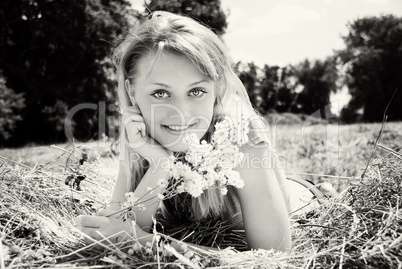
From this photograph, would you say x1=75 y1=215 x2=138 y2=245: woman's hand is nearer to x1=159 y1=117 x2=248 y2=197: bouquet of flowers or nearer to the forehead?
x1=159 y1=117 x2=248 y2=197: bouquet of flowers

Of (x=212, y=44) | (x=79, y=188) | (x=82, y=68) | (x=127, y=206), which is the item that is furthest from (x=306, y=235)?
(x=82, y=68)

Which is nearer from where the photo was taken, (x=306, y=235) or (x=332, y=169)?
(x=306, y=235)

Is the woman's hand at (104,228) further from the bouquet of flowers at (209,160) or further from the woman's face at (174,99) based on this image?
the woman's face at (174,99)

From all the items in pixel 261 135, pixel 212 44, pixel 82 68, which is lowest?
pixel 261 135

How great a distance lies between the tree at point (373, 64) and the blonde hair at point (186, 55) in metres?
27.8

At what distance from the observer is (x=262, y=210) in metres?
1.88

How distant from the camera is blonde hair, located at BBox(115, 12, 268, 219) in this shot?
2.13 meters

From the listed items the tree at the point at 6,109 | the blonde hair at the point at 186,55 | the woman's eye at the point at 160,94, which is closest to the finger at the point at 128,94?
the blonde hair at the point at 186,55

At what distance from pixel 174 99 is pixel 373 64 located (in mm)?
31640

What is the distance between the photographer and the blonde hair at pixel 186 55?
2.13 metres

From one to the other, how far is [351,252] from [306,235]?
51cm

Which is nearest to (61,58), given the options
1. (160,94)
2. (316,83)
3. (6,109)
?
(6,109)

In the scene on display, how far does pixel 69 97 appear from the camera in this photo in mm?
15641

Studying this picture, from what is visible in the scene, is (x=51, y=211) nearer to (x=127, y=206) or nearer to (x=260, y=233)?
(x=127, y=206)
